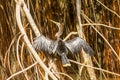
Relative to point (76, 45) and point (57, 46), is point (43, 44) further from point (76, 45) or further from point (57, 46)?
point (76, 45)

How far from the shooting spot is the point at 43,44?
103 inches

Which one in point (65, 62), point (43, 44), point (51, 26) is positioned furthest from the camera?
point (51, 26)

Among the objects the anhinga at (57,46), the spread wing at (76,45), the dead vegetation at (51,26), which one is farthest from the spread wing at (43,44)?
the dead vegetation at (51,26)

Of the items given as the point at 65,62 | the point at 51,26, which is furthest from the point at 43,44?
the point at 51,26

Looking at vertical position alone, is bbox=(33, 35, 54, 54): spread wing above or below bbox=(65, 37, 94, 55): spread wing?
above

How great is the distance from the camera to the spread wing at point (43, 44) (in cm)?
257

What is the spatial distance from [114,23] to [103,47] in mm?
334

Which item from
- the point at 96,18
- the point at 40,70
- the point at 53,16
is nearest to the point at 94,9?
the point at 96,18

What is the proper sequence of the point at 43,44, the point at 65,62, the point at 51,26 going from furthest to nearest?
the point at 51,26, the point at 43,44, the point at 65,62

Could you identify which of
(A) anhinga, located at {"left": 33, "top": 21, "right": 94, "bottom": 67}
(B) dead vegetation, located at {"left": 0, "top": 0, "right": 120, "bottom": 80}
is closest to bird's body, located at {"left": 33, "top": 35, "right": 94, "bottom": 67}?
(A) anhinga, located at {"left": 33, "top": 21, "right": 94, "bottom": 67}

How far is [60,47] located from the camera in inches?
102

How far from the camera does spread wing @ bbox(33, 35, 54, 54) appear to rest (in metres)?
2.57

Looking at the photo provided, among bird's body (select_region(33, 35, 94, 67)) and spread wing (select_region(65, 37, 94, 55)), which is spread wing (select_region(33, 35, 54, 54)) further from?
spread wing (select_region(65, 37, 94, 55))

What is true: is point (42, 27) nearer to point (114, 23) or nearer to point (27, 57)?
point (27, 57)
